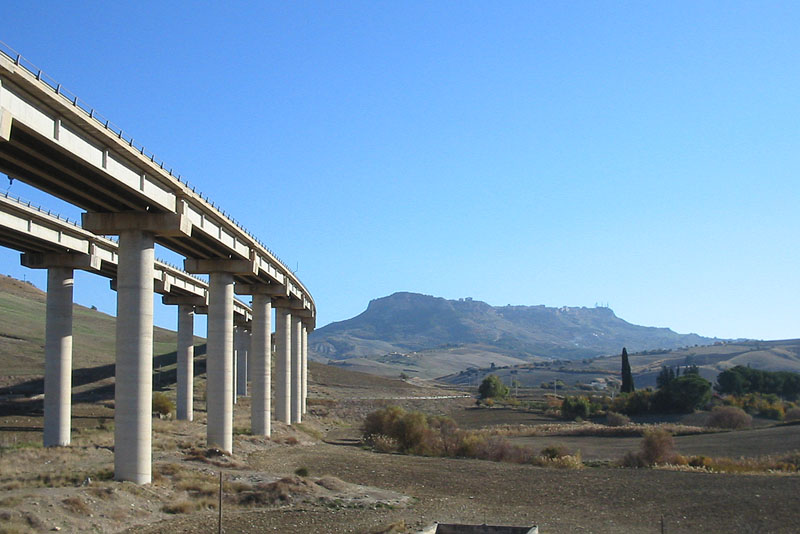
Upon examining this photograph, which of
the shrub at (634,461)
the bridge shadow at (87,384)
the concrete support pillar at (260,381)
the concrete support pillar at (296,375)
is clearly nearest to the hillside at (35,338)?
the bridge shadow at (87,384)

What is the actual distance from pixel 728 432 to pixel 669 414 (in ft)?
90.5

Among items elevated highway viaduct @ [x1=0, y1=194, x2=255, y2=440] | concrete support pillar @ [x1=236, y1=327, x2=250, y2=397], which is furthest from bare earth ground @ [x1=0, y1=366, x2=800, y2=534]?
concrete support pillar @ [x1=236, y1=327, x2=250, y2=397]

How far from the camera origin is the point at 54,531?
22016mm

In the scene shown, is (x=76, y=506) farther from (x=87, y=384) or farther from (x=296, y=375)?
(x=87, y=384)

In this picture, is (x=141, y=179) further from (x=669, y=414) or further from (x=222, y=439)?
(x=669, y=414)

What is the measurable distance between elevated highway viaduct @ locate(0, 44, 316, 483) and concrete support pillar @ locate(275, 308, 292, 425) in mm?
19788

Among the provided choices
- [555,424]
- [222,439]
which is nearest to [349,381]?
[555,424]

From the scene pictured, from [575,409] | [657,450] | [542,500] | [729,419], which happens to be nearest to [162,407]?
[657,450]

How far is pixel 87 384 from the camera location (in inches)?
3406

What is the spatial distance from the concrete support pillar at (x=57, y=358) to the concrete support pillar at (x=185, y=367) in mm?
22415

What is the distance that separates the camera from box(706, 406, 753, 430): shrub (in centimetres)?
8306

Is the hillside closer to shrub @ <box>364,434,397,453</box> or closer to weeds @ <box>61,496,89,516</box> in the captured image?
shrub @ <box>364,434,397,453</box>

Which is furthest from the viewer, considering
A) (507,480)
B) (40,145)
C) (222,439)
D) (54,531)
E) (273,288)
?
(273,288)

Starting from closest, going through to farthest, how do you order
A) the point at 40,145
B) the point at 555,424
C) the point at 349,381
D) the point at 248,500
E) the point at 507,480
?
the point at 40,145 < the point at 248,500 < the point at 507,480 < the point at 555,424 < the point at 349,381
